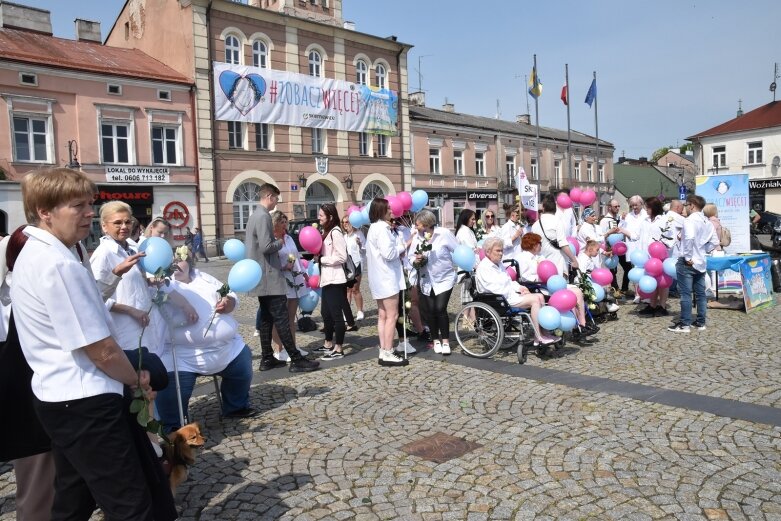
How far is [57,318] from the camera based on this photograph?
6.91 ft

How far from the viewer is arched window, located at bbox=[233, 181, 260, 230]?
1070 inches

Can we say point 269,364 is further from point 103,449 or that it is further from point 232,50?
point 232,50

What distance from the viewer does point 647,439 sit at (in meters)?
4.17

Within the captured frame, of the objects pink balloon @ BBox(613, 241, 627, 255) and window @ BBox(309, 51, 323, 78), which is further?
window @ BBox(309, 51, 323, 78)

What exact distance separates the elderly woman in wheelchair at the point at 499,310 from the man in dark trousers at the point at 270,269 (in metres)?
2.03

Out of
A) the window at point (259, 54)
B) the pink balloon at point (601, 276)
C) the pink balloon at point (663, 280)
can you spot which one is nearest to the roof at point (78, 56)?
the window at point (259, 54)

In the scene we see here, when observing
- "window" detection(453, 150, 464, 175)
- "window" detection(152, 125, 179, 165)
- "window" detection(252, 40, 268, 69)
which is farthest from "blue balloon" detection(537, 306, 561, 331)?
"window" detection(453, 150, 464, 175)

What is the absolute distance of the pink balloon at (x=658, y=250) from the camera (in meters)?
8.93

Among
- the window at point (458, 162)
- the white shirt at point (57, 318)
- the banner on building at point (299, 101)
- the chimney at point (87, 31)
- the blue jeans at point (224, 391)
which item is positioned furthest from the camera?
the window at point (458, 162)

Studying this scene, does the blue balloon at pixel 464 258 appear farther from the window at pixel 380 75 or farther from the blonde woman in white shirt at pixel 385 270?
the window at pixel 380 75

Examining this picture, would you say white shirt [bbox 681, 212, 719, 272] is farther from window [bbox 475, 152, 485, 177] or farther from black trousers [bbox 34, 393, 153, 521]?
window [bbox 475, 152, 485, 177]

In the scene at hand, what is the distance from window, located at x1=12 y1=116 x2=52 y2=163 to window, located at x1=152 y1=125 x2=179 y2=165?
3.91m

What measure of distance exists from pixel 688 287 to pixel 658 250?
133cm

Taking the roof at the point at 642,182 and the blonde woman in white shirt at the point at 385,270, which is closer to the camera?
the blonde woman in white shirt at the point at 385,270
